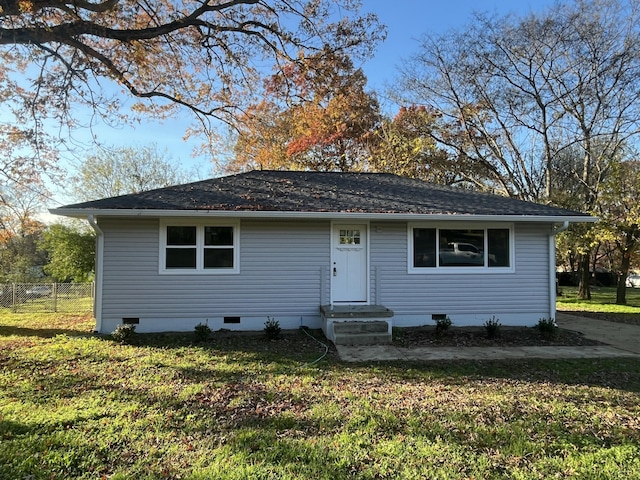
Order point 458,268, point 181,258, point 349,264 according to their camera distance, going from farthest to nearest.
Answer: point 458,268 < point 349,264 < point 181,258

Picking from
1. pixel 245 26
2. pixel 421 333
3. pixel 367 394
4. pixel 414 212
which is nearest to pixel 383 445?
pixel 367 394

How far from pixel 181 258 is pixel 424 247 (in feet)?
17.9

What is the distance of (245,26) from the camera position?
10.6 m

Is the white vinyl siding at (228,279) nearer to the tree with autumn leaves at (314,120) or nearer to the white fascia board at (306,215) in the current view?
the white fascia board at (306,215)

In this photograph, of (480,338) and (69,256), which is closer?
(480,338)

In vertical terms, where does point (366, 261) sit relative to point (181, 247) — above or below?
below

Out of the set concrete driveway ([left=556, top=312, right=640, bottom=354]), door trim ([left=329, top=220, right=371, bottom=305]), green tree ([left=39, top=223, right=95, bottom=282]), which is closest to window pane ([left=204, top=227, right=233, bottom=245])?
door trim ([left=329, top=220, right=371, bottom=305])

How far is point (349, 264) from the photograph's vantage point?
8930mm

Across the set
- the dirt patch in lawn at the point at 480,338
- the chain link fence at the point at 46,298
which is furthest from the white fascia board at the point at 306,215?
the chain link fence at the point at 46,298

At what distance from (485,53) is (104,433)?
1818 centimetres

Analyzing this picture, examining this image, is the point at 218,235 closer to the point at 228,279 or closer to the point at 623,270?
the point at 228,279

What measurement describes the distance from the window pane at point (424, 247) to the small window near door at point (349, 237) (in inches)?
52.0

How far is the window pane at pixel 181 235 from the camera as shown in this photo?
27.7ft

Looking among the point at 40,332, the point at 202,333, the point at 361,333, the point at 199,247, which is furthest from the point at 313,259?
the point at 40,332
